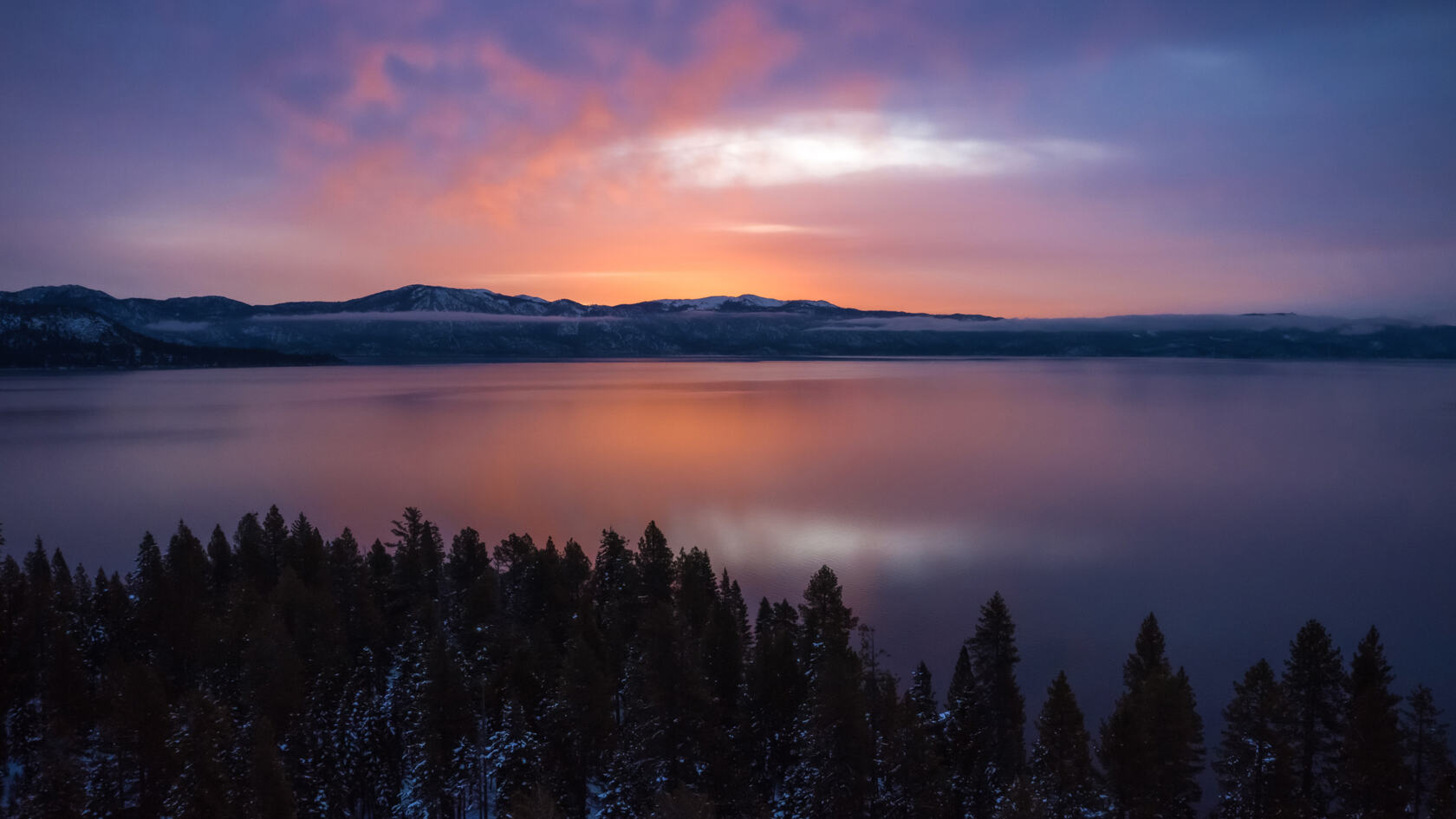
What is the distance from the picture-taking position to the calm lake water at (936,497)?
112 ft

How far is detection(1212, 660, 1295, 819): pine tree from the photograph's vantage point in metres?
16.1

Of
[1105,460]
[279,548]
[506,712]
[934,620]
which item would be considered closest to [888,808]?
[506,712]

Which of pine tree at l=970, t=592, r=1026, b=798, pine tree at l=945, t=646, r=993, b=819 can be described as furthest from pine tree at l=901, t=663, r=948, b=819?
pine tree at l=970, t=592, r=1026, b=798

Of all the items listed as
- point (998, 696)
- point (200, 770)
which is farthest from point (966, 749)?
point (200, 770)

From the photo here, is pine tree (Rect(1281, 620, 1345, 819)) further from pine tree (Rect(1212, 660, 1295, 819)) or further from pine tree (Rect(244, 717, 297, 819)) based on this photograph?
pine tree (Rect(244, 717, 297, 819))

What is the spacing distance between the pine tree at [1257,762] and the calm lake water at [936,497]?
30.3 feet

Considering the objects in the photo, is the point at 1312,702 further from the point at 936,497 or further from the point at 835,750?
the point at 936,497

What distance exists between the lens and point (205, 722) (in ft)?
54.5

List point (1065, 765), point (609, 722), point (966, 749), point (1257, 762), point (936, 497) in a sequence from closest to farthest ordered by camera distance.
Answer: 1. point (1257, 762)
2. point (1065, 765)
3. point (609, 722)
4. point (966, 749)
5. point (936, 497)

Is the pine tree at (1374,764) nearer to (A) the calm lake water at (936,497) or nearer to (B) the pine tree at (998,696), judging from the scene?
(B) the pine tree at (998,696)

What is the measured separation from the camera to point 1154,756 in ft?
53.4

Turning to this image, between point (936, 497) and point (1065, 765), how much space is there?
145 ft

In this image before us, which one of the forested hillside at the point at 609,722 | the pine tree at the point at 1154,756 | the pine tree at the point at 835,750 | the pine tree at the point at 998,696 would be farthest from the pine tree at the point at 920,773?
the pine tree at the point at 1154,756

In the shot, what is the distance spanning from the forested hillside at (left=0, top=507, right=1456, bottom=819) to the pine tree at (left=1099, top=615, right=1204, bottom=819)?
0.05m
